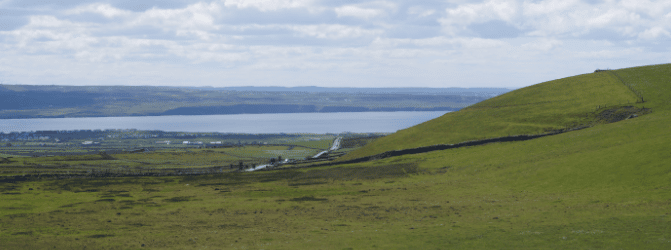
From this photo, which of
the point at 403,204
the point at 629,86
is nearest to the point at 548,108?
the point at 629,86

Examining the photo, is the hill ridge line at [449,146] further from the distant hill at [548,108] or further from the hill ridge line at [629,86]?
the hill ridge line at [629,86]

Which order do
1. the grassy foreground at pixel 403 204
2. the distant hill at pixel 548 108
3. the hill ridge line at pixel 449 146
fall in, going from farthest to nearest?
the distant hill at pixel 548 108, the hill ridge line at pixel 449 146, the grassy foreground at pixel 403 204

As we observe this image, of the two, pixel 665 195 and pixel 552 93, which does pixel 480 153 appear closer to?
pixel 665 195

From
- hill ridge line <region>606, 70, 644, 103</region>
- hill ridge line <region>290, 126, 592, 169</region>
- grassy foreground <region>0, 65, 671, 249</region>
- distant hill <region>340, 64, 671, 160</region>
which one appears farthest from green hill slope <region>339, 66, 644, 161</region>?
grassy foreground <region>0, 65, 671, 249</region>

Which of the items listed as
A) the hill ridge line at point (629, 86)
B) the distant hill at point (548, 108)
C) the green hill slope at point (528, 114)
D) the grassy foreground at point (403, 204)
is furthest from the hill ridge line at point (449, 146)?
the hill ridge line at point (629, 86)

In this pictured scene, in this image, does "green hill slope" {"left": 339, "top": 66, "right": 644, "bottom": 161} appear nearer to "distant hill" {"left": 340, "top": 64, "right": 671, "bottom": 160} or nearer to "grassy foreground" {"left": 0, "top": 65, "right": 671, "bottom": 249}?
"distant hill" {"left": 340, "top": 64, "right": 671, "bottom": 160}

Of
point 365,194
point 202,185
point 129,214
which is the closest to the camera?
point 129,214

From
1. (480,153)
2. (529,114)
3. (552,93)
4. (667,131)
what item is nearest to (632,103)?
(529,114)

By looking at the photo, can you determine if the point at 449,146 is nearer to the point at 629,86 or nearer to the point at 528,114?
the point at 528,114
